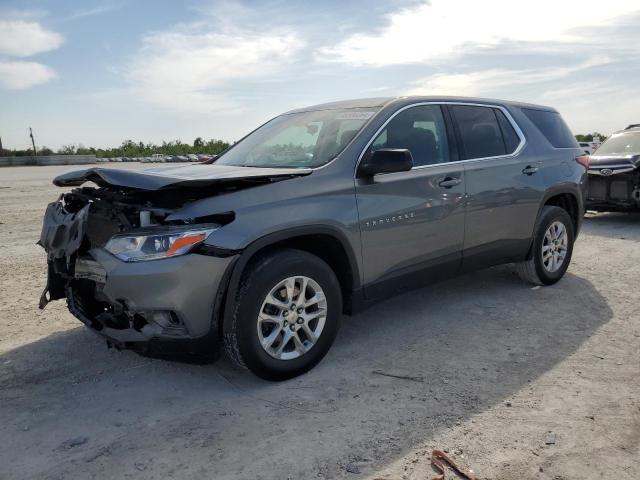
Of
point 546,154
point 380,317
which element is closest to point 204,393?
point 380,317

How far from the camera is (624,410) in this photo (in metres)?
3.06

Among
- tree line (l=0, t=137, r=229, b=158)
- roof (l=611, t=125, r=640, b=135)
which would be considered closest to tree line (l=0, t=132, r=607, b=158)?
tree line (l=0, t=137, r=229, b=158)

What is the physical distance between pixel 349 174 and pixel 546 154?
264 centimetres

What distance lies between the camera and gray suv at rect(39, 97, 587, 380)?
3.10m

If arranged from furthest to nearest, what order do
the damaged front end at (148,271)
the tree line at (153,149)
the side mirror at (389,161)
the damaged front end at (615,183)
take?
the tree line at (153,149)
the damaged front end at (615,183)
the side mirror at (389,161)
the damaged front end at (148,271)

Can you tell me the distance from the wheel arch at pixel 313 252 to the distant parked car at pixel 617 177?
762cm

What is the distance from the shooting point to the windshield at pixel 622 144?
32.5 feet

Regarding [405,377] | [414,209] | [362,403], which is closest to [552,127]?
[414,209]

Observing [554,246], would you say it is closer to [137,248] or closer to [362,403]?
[362,403]

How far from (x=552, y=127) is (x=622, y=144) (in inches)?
221

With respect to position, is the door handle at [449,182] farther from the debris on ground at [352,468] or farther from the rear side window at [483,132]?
the debris on ground at [352,468]

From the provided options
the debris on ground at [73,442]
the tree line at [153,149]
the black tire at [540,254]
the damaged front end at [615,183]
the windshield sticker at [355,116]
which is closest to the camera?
the debris on ground at [73,442]

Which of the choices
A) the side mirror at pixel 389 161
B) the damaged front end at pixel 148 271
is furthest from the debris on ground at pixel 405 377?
the side mirror at pixel 389 161

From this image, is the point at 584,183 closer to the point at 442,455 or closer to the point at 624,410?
the point at 624,410
